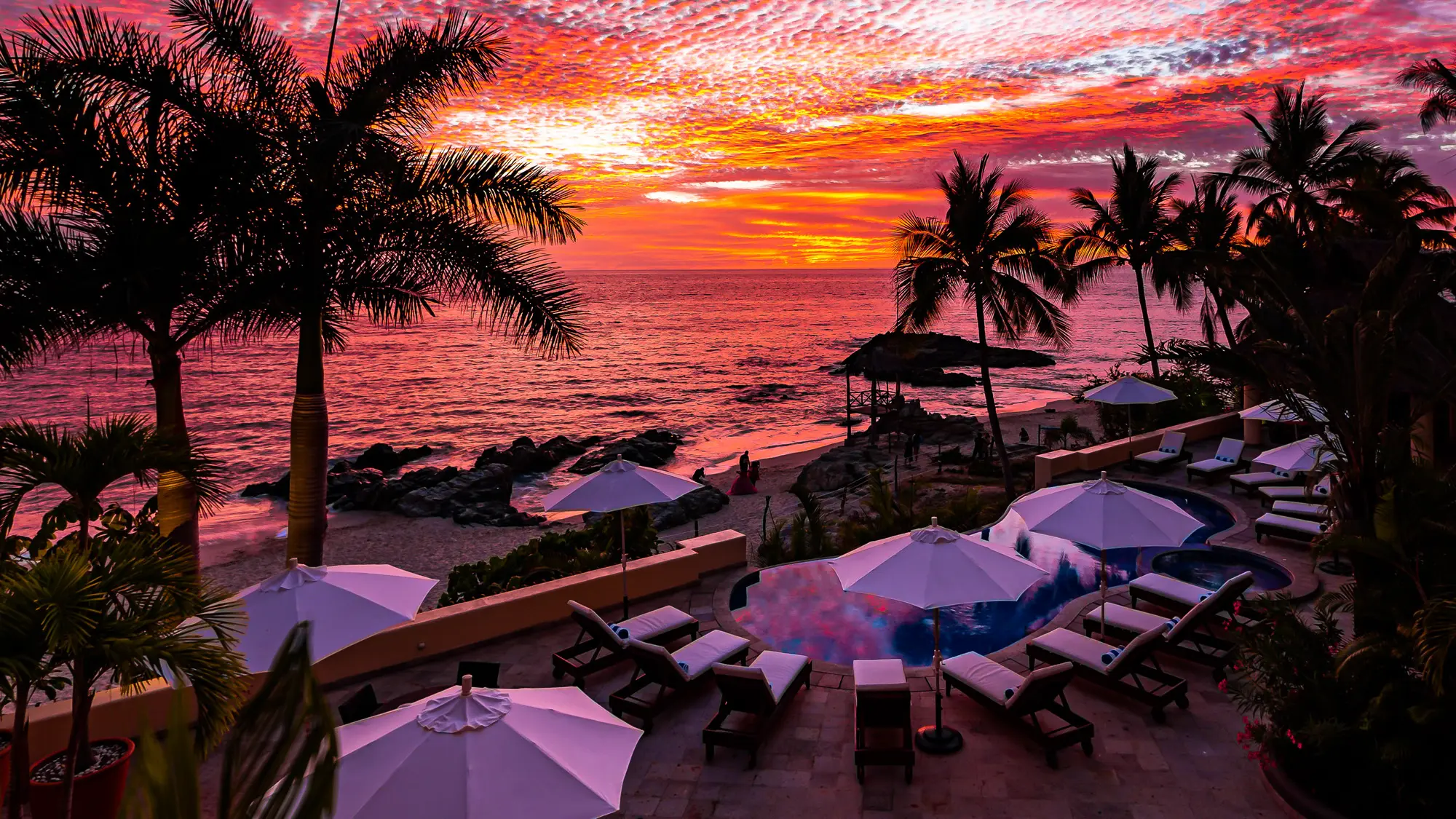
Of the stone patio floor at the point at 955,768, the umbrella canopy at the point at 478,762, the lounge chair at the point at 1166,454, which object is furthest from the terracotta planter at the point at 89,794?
the lounge chair at the point at 1166,454

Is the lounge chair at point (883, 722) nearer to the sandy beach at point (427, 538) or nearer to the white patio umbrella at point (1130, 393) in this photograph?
the sandy beach at point (427, 538)

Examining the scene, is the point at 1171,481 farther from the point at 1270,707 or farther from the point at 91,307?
the point at 91,307

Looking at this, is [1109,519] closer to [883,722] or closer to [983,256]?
[883,722]

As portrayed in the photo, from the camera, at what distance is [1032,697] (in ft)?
22.0

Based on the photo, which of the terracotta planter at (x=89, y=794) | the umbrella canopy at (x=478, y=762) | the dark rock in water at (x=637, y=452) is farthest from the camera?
the dark rock in water at (x=637, y=452)

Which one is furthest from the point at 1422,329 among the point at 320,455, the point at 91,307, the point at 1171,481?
the point at 91,307

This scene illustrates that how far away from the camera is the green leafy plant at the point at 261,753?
1705mm

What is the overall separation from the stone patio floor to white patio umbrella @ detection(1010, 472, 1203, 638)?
4.83 feet

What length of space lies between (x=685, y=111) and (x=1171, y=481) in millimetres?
14947

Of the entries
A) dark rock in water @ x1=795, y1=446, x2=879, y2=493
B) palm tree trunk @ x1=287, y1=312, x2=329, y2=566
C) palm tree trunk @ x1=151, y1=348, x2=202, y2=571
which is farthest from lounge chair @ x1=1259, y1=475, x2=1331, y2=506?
palm tree trunk @ x1=151, y1=348, x2=202, y2=571

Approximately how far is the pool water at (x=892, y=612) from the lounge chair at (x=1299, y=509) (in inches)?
78.7

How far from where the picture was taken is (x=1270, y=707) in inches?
245

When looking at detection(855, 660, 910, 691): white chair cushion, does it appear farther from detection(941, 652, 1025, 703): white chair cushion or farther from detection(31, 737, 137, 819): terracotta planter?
detection(31, 737, 137, 819): terracotta planter

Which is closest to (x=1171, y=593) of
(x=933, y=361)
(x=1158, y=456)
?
(x=1158, y=456)
